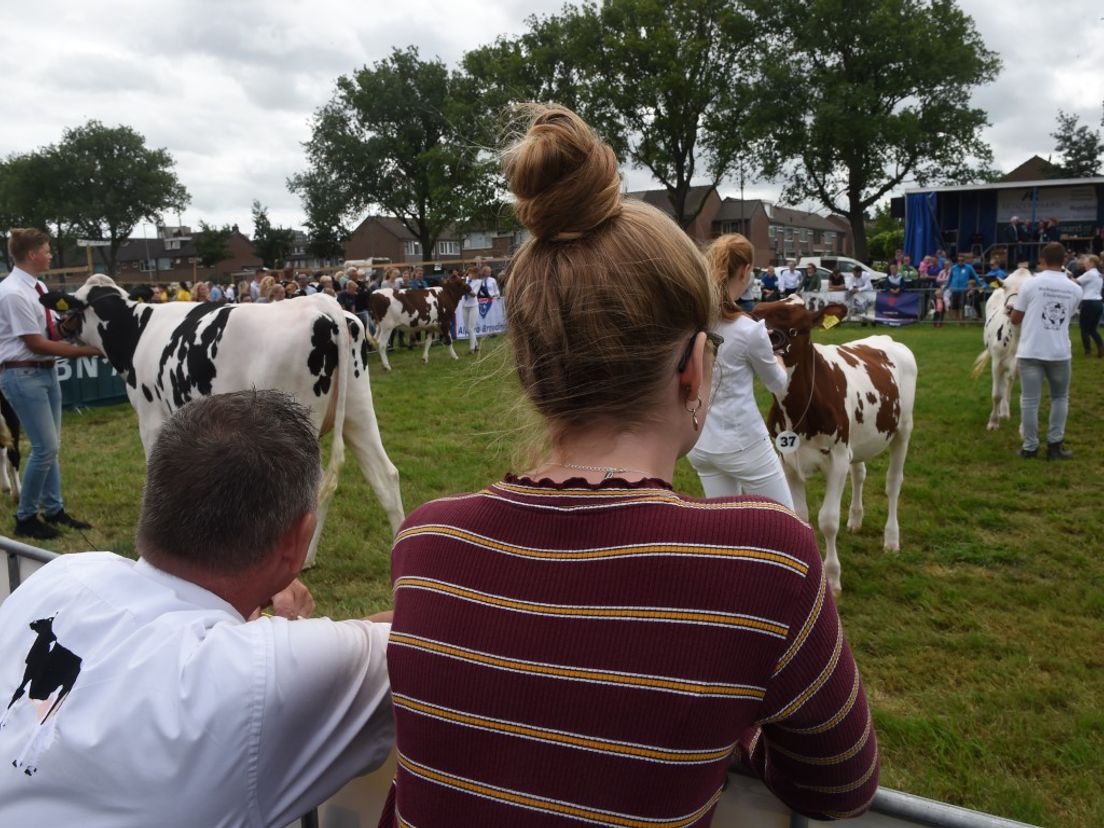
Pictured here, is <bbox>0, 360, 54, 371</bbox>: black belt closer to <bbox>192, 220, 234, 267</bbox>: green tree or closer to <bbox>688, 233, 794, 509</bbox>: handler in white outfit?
<bbox>688, 233, 794, 509</bbox>: handler in white outfit

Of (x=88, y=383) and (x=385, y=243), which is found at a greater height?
(x=385, y=243)

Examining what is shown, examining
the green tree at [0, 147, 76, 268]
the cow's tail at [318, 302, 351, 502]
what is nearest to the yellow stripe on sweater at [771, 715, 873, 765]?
the cow's tail at [318, 302, 351, 502]

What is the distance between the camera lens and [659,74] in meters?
38.7

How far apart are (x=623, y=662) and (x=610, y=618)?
2.2 inches

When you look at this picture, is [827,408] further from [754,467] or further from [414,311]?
[414,311]

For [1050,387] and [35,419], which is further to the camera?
[1050,387]

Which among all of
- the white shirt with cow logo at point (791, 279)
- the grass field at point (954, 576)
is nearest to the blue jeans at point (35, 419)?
the grass field at point (954, 576)

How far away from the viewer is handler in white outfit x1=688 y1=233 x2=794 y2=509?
386cm

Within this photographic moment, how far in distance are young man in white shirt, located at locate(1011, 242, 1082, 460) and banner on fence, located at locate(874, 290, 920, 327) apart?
1373 centimetres

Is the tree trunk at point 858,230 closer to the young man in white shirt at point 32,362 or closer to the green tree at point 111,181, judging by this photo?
the young man in white shirt at point 32,362

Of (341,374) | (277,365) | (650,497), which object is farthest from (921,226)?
(650,497)

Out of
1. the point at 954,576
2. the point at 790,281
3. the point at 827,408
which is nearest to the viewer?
the point at 827,408

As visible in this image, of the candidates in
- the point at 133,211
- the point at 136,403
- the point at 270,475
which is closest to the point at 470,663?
the point at 270,475

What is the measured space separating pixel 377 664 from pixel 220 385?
4416 millimetres
